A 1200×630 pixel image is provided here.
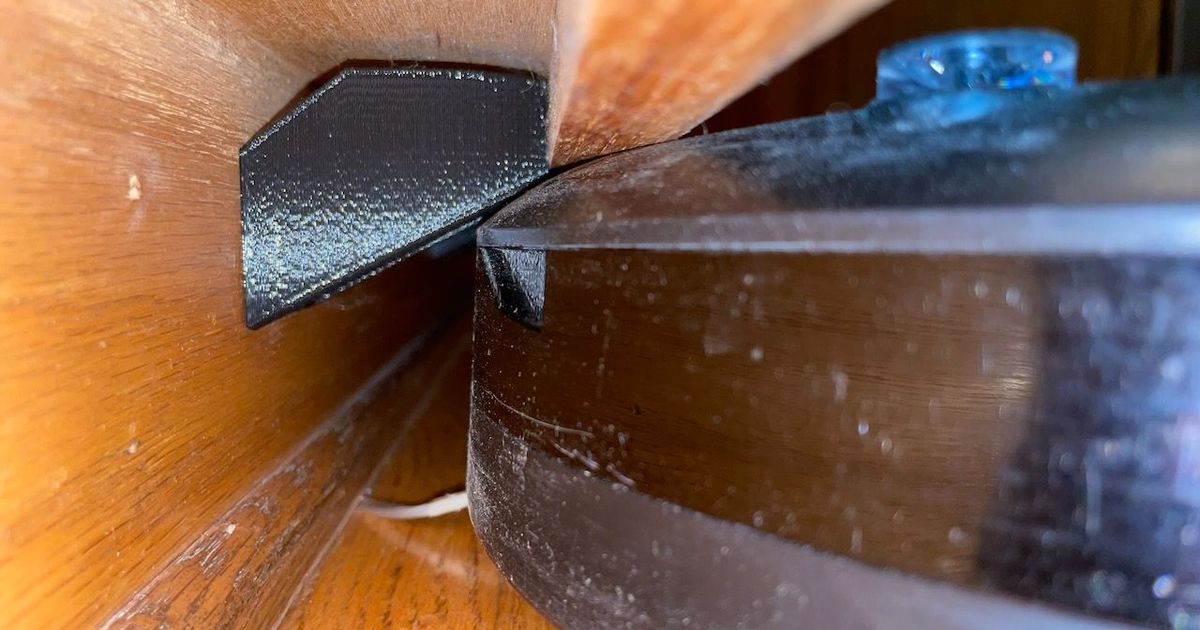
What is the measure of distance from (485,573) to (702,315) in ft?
0.98

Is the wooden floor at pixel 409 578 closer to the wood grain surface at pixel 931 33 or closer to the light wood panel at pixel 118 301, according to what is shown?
the light wood panel at pixel 118 301

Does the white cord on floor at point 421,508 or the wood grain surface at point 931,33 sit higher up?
the wood grain surface at point 931,33

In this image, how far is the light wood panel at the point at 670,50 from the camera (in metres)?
0.29

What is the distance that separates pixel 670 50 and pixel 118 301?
26 cm

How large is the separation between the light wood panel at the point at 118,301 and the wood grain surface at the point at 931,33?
1.65ft

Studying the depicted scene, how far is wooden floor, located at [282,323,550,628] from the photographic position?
462mm

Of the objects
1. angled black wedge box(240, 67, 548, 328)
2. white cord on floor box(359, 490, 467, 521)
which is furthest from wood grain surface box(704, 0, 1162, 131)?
white cord on floor box(359, 490, 467, 521)

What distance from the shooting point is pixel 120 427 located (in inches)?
13.2

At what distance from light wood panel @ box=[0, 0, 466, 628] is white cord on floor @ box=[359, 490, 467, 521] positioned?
0.12 meters

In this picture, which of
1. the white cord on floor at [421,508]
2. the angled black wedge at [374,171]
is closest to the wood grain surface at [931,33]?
the angled black wedge at [374,171]

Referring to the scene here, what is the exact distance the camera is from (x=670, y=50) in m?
0.34

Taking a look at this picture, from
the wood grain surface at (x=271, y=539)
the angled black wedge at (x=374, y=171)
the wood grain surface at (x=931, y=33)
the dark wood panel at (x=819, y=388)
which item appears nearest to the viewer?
the dark wood panel at (x=819, y=388)

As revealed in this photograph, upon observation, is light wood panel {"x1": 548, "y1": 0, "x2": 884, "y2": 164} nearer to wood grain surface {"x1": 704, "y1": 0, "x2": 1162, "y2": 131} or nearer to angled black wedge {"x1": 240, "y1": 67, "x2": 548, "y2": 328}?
angled black wedge {"x1": 240, "y1": 67, "x2": 548, "y2": 328}

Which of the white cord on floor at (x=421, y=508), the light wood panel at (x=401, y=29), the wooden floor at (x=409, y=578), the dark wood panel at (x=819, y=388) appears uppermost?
the light wood panel at (x=401, y=29)
